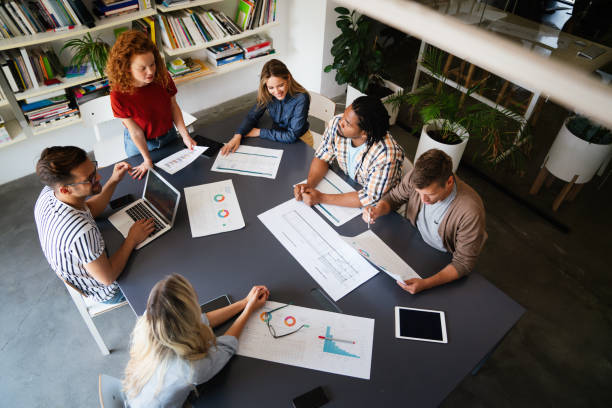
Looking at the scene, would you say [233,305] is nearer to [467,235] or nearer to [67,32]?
[467,235]

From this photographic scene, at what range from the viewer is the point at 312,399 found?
1490 mm

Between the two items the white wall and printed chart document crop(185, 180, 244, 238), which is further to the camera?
the white wall

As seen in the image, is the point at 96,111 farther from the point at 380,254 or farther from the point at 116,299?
the point at 380,254

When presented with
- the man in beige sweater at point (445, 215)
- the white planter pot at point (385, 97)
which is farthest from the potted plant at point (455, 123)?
the man in beige sweater at point (445, 215)

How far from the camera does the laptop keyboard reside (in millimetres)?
2047

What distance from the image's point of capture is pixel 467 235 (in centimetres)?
186

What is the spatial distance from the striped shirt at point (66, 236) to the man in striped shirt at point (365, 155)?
101 cm

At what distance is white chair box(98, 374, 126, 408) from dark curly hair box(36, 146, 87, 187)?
840mm

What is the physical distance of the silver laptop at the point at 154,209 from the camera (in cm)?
204

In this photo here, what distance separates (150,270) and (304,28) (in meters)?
3.37

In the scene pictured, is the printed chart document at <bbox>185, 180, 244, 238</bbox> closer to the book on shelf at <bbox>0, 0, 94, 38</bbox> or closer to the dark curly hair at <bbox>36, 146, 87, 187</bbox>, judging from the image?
the dark curly hair at <bbox>36, 146, 87, 187</bbox>

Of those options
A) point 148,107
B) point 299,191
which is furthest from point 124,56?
point 299,191

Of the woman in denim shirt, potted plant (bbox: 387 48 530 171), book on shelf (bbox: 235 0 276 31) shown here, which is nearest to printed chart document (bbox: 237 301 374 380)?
the woman in denim shirt

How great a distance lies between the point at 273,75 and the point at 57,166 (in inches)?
53.3
